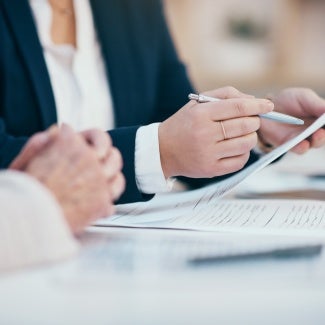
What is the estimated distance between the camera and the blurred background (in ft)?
7.89

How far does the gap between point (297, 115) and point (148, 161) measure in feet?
0.85

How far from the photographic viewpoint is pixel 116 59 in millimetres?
1064

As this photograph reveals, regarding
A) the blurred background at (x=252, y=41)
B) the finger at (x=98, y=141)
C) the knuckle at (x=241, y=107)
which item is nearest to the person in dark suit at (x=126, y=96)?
the knuckle at (x=241, y=107)

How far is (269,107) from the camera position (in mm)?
721

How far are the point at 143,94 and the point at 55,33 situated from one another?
7.6 inches

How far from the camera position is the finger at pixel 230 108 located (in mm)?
703

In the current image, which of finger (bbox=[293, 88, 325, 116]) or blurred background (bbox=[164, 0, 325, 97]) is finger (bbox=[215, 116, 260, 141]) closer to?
finger (bbox=[293, 88, 325, 116])

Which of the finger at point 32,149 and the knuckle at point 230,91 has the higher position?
the finger at point 32,149

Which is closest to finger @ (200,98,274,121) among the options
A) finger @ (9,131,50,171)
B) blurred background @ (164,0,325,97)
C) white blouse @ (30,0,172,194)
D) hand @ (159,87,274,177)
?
hand @ (159,87,274,177)

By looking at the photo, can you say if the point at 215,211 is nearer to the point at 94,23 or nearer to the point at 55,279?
the point at 55,279

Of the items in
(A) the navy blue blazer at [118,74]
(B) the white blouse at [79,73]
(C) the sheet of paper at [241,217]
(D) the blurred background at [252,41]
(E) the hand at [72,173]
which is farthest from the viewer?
(D) the blurred background at [252,41]

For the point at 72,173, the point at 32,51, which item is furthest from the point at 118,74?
the point at 72,173

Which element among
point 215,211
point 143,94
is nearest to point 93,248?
point 215,211

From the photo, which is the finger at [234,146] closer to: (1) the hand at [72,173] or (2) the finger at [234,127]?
(2) the finger at [234,127]
